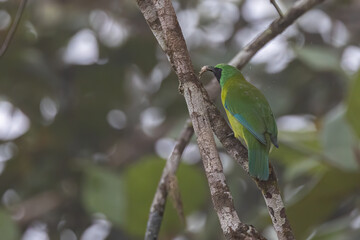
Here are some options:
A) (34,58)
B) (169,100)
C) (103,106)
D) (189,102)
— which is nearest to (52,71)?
(34,58)

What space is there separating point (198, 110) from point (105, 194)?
1.96m

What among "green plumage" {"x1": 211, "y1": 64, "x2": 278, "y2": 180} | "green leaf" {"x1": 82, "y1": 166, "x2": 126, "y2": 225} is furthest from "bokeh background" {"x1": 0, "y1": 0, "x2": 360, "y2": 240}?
"green plumage" {"x1": 211, "y1": 64, "x2": 278, "y2": 180}

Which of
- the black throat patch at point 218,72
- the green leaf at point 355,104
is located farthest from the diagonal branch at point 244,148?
the green leaf at point 355,104

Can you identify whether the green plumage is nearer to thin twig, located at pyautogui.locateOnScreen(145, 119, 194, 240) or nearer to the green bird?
the green bird

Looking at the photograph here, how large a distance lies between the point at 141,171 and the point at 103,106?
51.8 inches

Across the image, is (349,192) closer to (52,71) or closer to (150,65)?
(150,65)

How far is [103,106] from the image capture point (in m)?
4.46

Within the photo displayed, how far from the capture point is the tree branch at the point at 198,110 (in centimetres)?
163

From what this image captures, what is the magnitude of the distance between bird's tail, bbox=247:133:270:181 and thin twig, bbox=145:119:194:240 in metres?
0.25

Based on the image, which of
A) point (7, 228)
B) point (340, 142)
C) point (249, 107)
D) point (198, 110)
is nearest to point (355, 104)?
point (340, 142)

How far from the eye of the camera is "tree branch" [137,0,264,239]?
64.1 inches

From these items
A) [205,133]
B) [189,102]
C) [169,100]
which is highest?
[169,100]

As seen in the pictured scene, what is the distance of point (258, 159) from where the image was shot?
2023 millimetres

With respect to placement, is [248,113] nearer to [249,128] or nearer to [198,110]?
[249,128]
